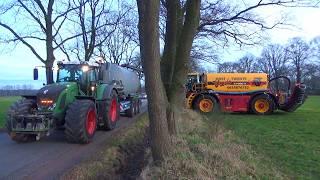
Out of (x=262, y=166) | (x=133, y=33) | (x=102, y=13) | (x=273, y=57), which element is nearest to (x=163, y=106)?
(x=262, y=166)

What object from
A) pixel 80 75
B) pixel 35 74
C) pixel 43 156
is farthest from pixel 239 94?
pixel 43 156

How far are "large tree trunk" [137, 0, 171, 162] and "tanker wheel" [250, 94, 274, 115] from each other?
72.9 feet

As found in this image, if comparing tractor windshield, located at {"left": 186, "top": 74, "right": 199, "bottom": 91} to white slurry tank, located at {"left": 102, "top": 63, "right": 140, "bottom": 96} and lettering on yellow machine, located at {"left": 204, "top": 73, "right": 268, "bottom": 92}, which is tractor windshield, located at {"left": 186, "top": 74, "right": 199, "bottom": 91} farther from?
white slurry tank, located at {"left": 102, "top": 63, "right": 140, "bottom": 96}

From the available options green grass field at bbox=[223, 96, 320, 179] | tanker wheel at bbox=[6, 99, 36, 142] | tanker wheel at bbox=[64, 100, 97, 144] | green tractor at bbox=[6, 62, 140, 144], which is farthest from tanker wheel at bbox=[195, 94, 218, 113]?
tanker wheel at bbox=[6, 99, 36, 142]

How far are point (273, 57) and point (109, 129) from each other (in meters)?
95.7

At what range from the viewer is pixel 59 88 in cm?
1556

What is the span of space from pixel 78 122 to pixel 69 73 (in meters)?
3.86

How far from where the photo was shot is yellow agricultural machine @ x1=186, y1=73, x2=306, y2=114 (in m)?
30.7

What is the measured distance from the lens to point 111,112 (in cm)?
1872

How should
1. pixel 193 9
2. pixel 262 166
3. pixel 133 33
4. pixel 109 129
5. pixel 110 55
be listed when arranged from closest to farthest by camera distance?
1. pixel 262 166
2. pixel 193 9
3. pixel 109 129
4. pixel 133 33
5. pixel 110 55

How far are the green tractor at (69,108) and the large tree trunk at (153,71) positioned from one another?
582 cm

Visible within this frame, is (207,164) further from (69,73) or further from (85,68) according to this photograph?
(69,73)

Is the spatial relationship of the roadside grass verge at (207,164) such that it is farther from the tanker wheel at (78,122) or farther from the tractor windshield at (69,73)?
the tractor windshield at (69,73)

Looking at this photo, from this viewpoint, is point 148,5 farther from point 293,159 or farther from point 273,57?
point 273,57
